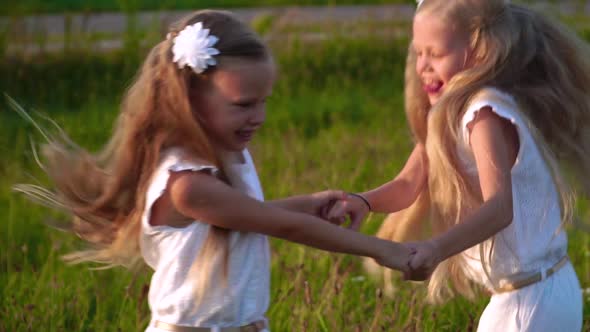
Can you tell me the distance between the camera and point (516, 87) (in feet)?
9.97

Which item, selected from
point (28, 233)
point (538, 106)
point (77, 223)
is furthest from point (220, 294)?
point (28, 233)

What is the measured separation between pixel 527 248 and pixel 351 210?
1.76 ft

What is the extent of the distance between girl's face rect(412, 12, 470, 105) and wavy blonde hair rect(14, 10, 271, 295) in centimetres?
59

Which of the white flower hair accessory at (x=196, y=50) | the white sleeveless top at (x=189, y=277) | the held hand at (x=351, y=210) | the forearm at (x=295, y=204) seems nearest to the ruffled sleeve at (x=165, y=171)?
the white sleeveless top at (x=189, y=277)

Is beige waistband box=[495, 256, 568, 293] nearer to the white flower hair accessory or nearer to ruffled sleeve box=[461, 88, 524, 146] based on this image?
ruffled sleeve box=[461, 88, 524, 146]

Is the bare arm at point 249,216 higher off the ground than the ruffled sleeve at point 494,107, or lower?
lower

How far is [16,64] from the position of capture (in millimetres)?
7480

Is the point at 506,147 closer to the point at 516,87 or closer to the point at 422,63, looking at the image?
the point at 516,87

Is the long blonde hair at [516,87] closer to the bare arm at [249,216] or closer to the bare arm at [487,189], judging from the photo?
the bare arm at [487,189]

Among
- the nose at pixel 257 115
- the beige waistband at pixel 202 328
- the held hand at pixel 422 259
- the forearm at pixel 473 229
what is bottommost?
the beige waistband at pixel 202 328

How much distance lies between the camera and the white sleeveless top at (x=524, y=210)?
116 inches

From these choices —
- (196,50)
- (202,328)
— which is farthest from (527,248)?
(196,50)

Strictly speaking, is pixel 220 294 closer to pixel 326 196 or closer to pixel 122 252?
pixel 122 252

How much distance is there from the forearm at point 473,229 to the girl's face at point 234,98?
0.62 metres
